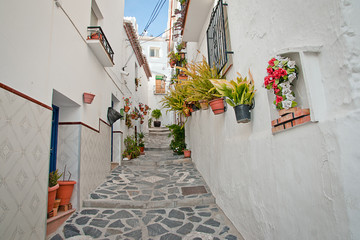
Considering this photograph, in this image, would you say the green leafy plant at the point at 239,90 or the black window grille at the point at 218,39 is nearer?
the green leafy plant at the point at 239,90

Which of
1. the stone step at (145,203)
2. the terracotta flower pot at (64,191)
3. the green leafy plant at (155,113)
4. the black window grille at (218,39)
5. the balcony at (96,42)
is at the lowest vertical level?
the stone step at (145,203)

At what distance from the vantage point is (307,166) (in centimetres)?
159

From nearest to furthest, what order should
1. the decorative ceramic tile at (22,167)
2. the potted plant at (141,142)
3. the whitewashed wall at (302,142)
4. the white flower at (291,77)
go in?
the whitewashed wall at (302,142)
the white flower at (291,77)
the decorative ceramic tile at (22,167)
the potted plant at (141,142)

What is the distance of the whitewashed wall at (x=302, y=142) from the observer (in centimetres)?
126

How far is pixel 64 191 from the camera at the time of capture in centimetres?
373

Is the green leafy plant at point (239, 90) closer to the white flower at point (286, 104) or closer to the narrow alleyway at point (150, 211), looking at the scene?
the white flower at point (286, 104)

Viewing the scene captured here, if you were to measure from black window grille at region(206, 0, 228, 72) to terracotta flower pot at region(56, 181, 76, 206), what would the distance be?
3.26 meters

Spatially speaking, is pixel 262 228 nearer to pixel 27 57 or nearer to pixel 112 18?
pixel 27 57

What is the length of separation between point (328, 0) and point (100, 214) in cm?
415

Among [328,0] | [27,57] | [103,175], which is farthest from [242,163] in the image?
[103,175]

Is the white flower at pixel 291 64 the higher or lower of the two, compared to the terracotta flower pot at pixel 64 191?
higher

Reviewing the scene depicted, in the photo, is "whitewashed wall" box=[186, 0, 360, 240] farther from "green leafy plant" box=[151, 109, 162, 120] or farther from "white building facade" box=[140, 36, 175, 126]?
"white building facade" box=[140, 36, 175, 126]

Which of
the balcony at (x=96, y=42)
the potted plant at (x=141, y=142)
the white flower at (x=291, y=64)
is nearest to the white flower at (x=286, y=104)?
the white flower at (x=291, y=64)

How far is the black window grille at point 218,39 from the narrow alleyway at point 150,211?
2518 millimetres
